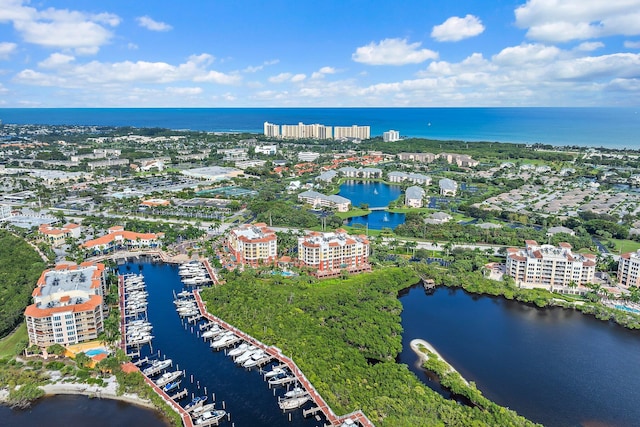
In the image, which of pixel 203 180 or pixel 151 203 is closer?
pixel 151 203

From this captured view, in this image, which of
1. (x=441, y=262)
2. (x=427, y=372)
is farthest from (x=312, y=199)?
(x=427, y=372)

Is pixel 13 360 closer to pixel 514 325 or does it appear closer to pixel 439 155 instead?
pixel 514 325

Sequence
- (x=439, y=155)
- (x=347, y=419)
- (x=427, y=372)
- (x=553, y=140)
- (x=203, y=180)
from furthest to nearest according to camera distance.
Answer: (x=553, y=140) → (x=439, y=155) → (x=203, y=180) → (x=427, y=372) → (x=347, y=419)

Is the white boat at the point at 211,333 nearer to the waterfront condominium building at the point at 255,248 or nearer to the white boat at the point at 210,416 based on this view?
the white boat at the point at 210,416

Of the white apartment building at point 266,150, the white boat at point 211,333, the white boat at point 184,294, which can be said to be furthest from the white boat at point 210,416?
the white apartment building at point 266,150

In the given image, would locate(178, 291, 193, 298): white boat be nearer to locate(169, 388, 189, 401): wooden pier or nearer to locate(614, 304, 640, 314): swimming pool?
locate(169, 388, 189, 401): wooden pier

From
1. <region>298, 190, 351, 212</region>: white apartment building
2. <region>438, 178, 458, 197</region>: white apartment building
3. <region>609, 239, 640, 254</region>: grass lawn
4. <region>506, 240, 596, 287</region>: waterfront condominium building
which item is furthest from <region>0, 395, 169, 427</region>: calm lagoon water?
<region>438, 178, 458, 197</region>: white apartment building
